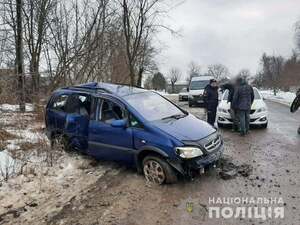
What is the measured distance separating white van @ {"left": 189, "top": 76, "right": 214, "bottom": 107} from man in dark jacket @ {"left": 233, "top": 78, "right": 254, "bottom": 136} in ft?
35.9

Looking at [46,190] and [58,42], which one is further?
[58,42]

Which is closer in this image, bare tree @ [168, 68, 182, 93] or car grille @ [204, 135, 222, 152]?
car grille @ [204, 135, 222, 152]

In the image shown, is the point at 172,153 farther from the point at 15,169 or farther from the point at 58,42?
the point at 58,42

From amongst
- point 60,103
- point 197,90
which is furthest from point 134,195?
point 197,90

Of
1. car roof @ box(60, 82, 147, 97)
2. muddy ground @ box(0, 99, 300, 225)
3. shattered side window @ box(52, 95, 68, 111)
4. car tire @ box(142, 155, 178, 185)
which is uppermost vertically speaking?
car roof @ box(60, 82, 147, 97)

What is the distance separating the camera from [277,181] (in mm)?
6031

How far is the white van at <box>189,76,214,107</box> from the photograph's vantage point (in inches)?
888

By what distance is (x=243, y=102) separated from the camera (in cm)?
1056

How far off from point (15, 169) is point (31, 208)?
1701mm

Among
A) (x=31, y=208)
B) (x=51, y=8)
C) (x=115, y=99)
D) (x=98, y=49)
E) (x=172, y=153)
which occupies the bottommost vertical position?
(x=31, y=208)

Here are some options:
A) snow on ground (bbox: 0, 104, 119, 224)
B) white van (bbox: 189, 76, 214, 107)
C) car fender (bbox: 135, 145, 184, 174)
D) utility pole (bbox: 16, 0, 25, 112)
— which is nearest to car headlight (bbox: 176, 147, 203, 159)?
car fender (bbox: 135, 145, 184, 174)

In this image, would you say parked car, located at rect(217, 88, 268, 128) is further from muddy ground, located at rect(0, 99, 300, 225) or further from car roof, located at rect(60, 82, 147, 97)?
car roof, located at rect(60, 82, 147, 97)

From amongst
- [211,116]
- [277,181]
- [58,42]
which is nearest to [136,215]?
[277,181]

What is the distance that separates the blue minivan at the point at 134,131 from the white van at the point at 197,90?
14.5 metres
